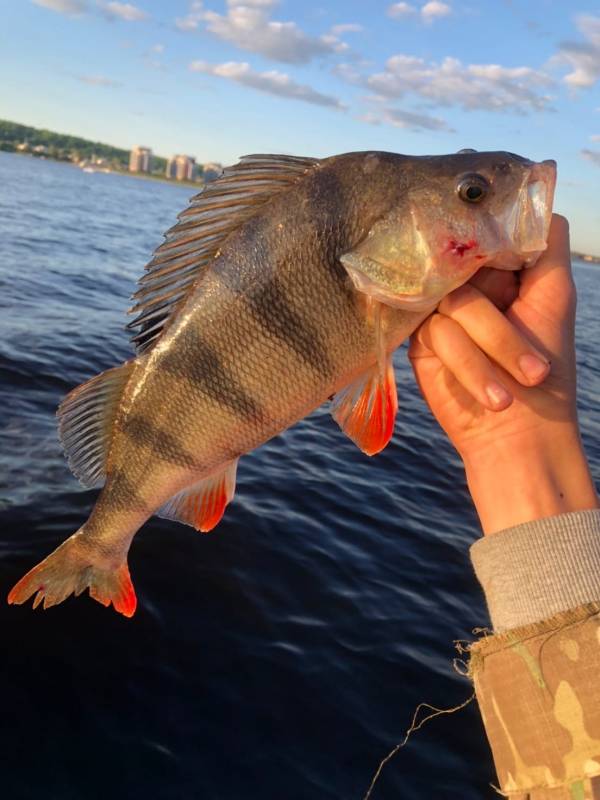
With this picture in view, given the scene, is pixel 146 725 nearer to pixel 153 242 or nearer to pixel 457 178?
pixel 457 178

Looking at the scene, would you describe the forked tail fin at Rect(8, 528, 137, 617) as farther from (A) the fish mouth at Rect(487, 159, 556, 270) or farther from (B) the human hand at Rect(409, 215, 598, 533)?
(A) the fish mouth at Rect(487, 159, 556, 270)

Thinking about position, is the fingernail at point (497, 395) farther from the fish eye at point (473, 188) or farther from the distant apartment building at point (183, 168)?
the distant apartment building at point (183, 168)

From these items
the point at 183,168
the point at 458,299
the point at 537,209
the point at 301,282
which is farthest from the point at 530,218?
the point at 183,168

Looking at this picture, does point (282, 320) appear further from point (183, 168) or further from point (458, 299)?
point (183, 168)

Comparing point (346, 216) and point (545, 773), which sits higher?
point (346, 216)

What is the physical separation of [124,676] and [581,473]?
146 inches

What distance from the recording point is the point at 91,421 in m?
2.82

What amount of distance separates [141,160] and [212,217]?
181m

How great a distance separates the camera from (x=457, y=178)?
100 inches

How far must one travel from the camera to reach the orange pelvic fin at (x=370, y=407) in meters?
2.68

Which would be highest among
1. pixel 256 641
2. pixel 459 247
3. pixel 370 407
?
pixel 459 247

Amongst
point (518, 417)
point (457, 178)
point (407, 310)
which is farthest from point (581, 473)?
point (457, 178)

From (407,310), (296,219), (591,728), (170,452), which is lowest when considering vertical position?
(591,728)

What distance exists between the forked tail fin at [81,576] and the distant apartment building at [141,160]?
593 ft
